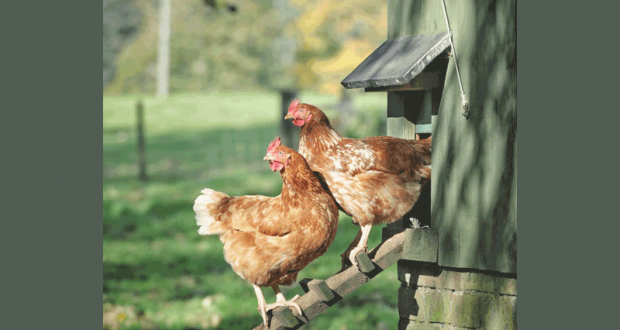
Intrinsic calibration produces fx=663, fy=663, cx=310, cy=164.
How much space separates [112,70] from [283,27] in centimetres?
508

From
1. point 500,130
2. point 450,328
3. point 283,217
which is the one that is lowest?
point 450,328

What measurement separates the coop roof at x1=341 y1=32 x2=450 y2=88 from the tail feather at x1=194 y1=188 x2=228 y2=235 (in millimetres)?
946

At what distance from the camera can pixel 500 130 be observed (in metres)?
3.30

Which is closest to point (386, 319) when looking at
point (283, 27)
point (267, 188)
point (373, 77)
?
point (373, 77)

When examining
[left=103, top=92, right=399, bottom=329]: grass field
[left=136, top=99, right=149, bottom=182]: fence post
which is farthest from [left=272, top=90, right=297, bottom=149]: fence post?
[left=136, top=99, right=149, bottom=182]: fence post

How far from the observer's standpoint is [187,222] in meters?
9.04

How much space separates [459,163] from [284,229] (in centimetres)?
97

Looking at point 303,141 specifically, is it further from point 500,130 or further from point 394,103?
point 500,130

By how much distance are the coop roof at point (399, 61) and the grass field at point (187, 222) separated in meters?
3.06

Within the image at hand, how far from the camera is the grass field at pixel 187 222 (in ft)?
20.2

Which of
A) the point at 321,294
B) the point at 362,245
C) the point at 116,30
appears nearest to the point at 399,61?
the point at 362,245

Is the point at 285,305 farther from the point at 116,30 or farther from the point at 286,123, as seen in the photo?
the point at 116,30

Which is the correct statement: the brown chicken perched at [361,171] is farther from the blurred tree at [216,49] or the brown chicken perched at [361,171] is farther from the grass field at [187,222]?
the blurred tree at [216,49]

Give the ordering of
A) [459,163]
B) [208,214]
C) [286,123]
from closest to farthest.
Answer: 1. [459,163]
2. [208,214]
3. [286,123]
